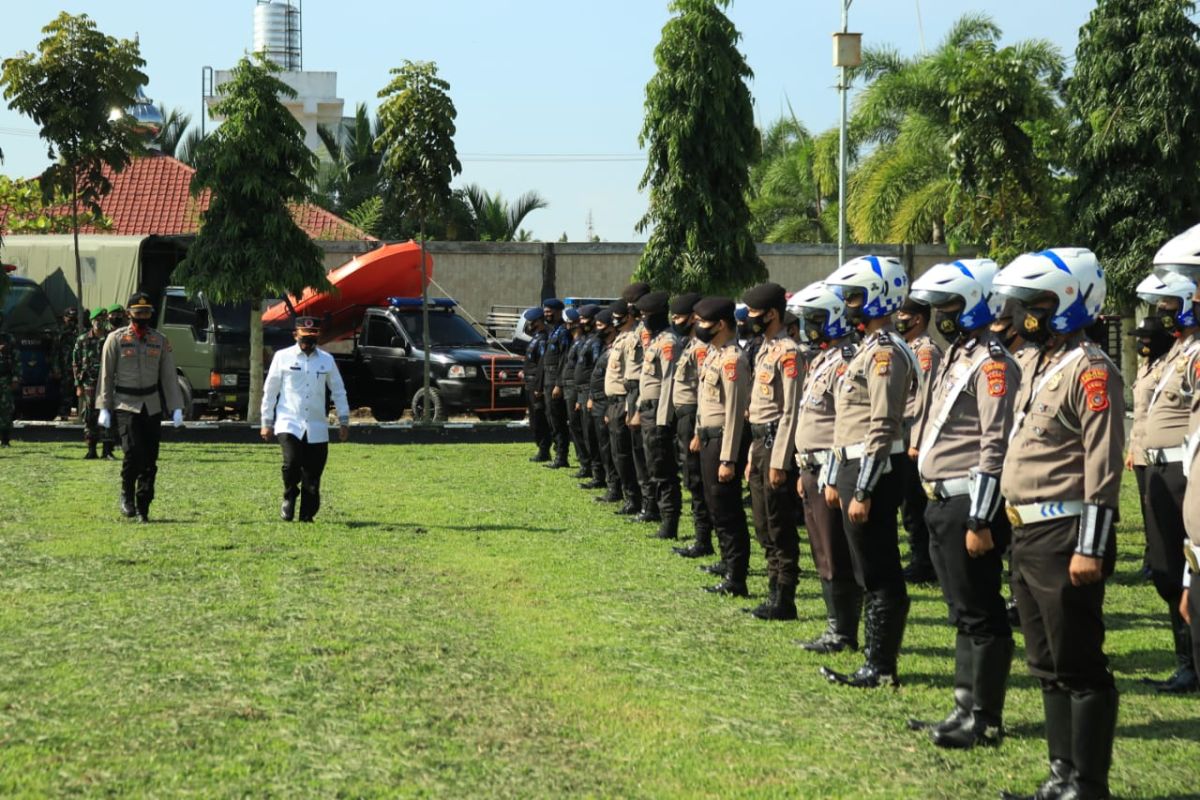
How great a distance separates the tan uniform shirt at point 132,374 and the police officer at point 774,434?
653 cm

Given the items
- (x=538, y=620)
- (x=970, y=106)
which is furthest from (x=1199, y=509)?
(x=970, y=106)

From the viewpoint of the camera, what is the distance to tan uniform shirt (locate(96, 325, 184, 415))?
46.2ft

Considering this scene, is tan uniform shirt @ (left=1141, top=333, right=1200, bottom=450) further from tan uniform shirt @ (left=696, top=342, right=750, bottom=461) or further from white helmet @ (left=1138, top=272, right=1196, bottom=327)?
tan uniform shirt @ (left=696, top=342, right=750, bottom=461)

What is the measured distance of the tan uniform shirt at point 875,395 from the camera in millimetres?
7797

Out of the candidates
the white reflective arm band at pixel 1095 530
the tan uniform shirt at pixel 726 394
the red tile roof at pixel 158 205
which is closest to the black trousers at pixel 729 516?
the tan uniform shirt at pixel 726 394

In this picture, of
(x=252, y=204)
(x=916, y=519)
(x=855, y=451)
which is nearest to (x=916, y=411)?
(x=916, y=519)

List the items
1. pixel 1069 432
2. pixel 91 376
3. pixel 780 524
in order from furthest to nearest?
pixel 91 376 < pixel 780 524 < pixel 1069 432

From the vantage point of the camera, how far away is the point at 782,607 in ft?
32.3

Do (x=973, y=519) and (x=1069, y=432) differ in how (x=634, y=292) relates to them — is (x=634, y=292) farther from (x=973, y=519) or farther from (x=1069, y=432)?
(x=1069, y=432)

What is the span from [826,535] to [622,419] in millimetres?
7103

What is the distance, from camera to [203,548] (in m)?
12.4

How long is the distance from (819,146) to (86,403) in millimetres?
23755

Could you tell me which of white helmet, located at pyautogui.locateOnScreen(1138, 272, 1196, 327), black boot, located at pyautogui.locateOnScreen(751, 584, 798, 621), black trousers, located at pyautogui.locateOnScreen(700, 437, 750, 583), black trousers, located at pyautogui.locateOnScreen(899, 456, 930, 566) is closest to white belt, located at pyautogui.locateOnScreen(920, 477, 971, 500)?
white helmet, located at pyautogui.locateOnScreen(1138, 272, 1196, 327)

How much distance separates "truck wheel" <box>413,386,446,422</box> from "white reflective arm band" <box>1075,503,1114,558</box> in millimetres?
19384
